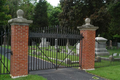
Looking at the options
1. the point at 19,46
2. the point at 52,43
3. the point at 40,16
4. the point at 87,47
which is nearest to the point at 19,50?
the point at 19,46

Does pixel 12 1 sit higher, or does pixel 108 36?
pixel 12 1

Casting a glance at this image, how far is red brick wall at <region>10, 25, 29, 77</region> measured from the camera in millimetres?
5934

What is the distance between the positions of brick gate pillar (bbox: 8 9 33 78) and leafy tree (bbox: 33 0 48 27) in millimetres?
30126

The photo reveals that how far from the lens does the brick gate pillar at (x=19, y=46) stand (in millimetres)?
5922

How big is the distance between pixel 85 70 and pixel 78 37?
74.7 inches

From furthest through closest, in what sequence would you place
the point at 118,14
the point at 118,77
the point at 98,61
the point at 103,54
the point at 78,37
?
the point at 103,54
the point at 118,14
the point at 98,61
the point at 78,37
the point at 118,77

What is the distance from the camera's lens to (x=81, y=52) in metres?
7.97

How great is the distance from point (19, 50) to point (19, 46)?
174 mm

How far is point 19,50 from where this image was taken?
602 cm

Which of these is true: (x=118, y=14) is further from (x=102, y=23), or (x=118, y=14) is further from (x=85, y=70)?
(x=102, y=23)

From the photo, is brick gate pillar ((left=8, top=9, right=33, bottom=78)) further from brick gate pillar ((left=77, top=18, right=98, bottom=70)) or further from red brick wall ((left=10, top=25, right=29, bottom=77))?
brick gate pillar ((left=77, top=18, right=98, bottom=70))

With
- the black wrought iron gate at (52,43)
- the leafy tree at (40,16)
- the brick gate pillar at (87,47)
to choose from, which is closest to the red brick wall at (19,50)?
the black wrought iron gate at (52,43)

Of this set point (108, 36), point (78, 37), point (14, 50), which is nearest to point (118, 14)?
point (78, 37)

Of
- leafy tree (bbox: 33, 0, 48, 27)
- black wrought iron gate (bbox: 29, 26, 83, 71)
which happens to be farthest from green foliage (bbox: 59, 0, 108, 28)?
black wrought iron gate (bbox: 29, 26, 83, 71)
